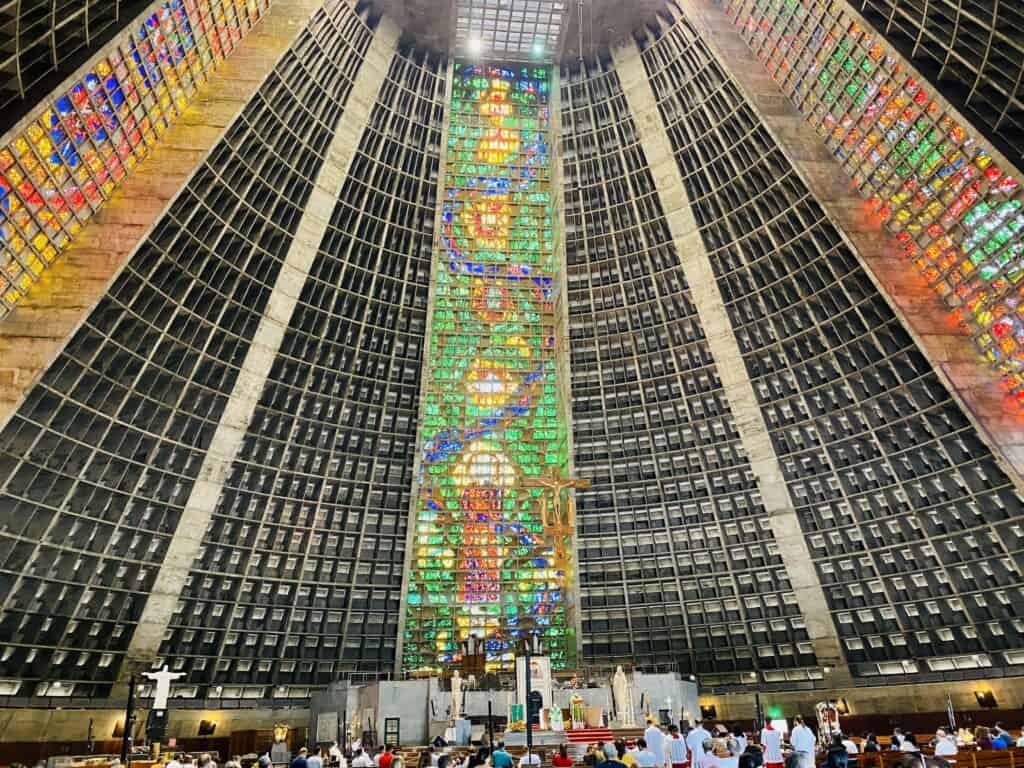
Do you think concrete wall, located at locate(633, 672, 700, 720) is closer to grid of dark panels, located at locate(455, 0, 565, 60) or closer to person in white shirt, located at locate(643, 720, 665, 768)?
person in white shirt, located at locate(643, 720, 665, 768)

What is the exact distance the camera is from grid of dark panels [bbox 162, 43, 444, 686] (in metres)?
30.5

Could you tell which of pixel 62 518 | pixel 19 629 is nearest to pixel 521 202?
pixel 62 518

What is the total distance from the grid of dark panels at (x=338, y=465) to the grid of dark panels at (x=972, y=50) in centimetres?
2131

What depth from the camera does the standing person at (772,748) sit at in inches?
523

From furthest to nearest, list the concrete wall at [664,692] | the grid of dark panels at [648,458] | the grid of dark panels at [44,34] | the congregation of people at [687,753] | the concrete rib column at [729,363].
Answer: the grid of dark panels at [648,458] < the concrete rib column at [729,363] < the concrete wall at [664,692] < the grid of dark panels at [44,34] < the congregation of people at [687,753]

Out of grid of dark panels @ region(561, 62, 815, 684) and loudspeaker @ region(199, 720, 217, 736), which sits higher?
grid of dark panels @ region(561, 62, 815, 684)

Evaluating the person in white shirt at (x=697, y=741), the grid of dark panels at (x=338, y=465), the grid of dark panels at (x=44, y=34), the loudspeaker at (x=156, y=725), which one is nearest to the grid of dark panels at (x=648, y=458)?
the grid of dark panels at (x=338, y=465)

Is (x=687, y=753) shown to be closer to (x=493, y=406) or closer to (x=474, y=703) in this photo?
(x=474, y=703)

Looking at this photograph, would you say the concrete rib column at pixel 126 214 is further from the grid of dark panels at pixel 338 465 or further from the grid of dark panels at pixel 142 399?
the grid of dark panels at pixel 338 465

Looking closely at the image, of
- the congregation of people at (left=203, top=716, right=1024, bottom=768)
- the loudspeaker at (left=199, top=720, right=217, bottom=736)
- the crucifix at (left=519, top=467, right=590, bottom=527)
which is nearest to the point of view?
the congregation of people at (left=203, top=716, right=1024, bottom=768)

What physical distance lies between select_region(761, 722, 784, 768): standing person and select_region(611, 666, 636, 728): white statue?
12.5 m

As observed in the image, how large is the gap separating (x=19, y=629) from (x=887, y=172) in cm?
3423

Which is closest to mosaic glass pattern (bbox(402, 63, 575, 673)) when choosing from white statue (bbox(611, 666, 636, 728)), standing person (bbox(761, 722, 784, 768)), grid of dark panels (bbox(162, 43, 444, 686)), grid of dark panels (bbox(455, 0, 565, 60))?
grid of dark panels (bbox(455, 0, 565, 60))

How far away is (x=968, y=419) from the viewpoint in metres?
27.4
